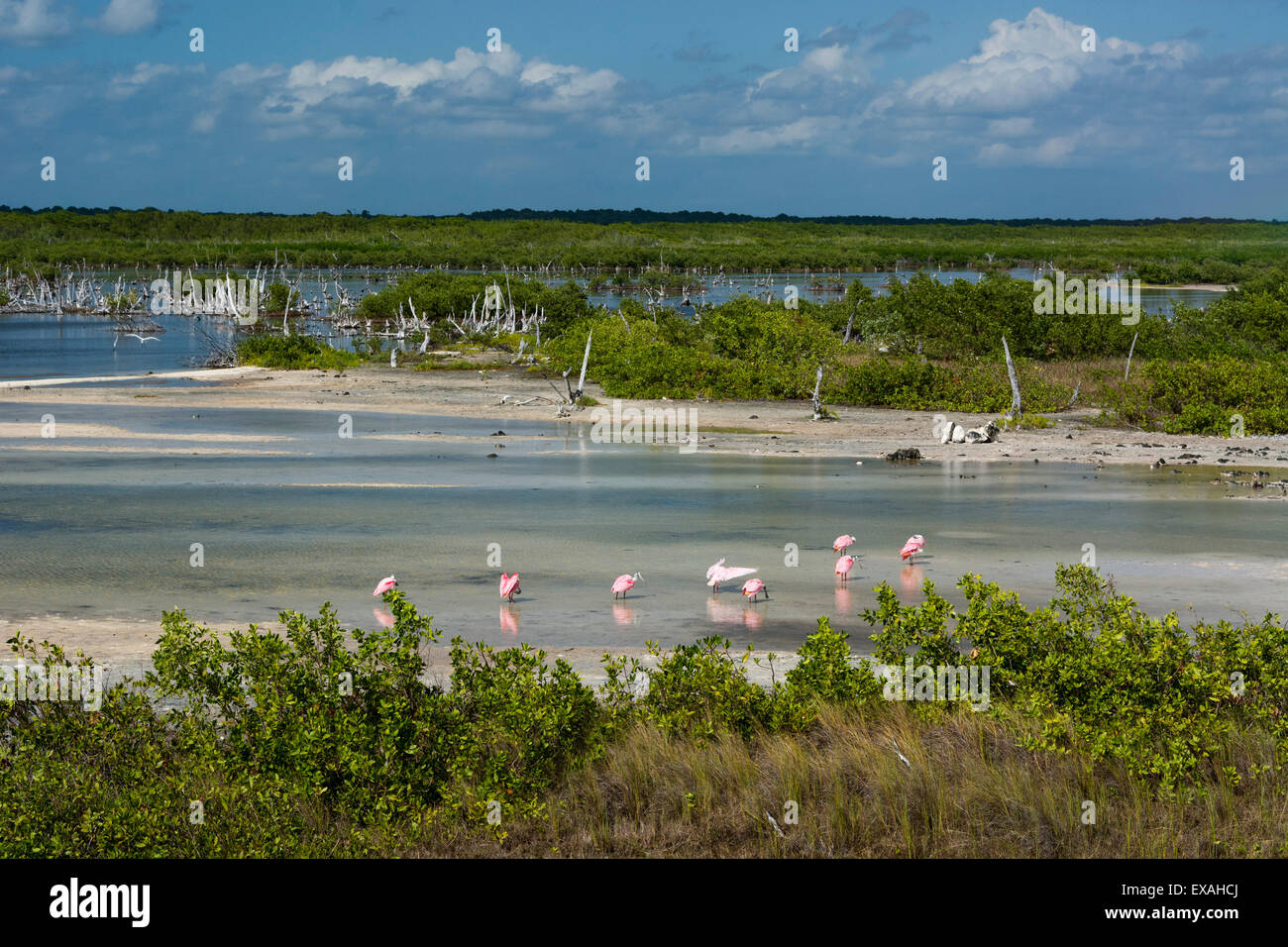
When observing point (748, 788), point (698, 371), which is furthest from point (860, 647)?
point (698, 371)

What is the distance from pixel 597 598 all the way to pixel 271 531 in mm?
6599

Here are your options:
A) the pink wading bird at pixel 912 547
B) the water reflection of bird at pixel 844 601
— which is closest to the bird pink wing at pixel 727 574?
the water reflection of bird at pixel 844 601

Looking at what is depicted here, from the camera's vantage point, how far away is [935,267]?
179m

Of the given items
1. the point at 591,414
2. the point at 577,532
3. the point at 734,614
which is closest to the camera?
the point at 734,614

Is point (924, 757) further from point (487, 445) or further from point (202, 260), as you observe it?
point (202, 260)

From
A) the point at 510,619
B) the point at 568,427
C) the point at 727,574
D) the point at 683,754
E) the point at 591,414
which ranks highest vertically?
the point at 591,414

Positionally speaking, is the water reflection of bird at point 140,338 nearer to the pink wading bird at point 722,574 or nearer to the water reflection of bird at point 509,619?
A: the water reflection of bird at point 509,619

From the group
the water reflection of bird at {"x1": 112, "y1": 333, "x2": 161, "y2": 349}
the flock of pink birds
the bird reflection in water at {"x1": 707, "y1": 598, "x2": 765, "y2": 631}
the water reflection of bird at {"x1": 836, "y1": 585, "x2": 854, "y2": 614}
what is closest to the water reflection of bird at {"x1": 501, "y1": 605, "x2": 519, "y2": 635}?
the flock of pink birds

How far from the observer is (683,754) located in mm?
9062

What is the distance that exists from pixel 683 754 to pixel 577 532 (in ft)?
36.8

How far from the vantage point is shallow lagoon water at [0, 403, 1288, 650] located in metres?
15.3

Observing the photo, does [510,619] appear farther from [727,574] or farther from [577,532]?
[577,532]

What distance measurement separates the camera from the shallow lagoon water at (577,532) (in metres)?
15.3

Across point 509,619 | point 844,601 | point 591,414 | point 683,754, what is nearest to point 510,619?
point 509,619
